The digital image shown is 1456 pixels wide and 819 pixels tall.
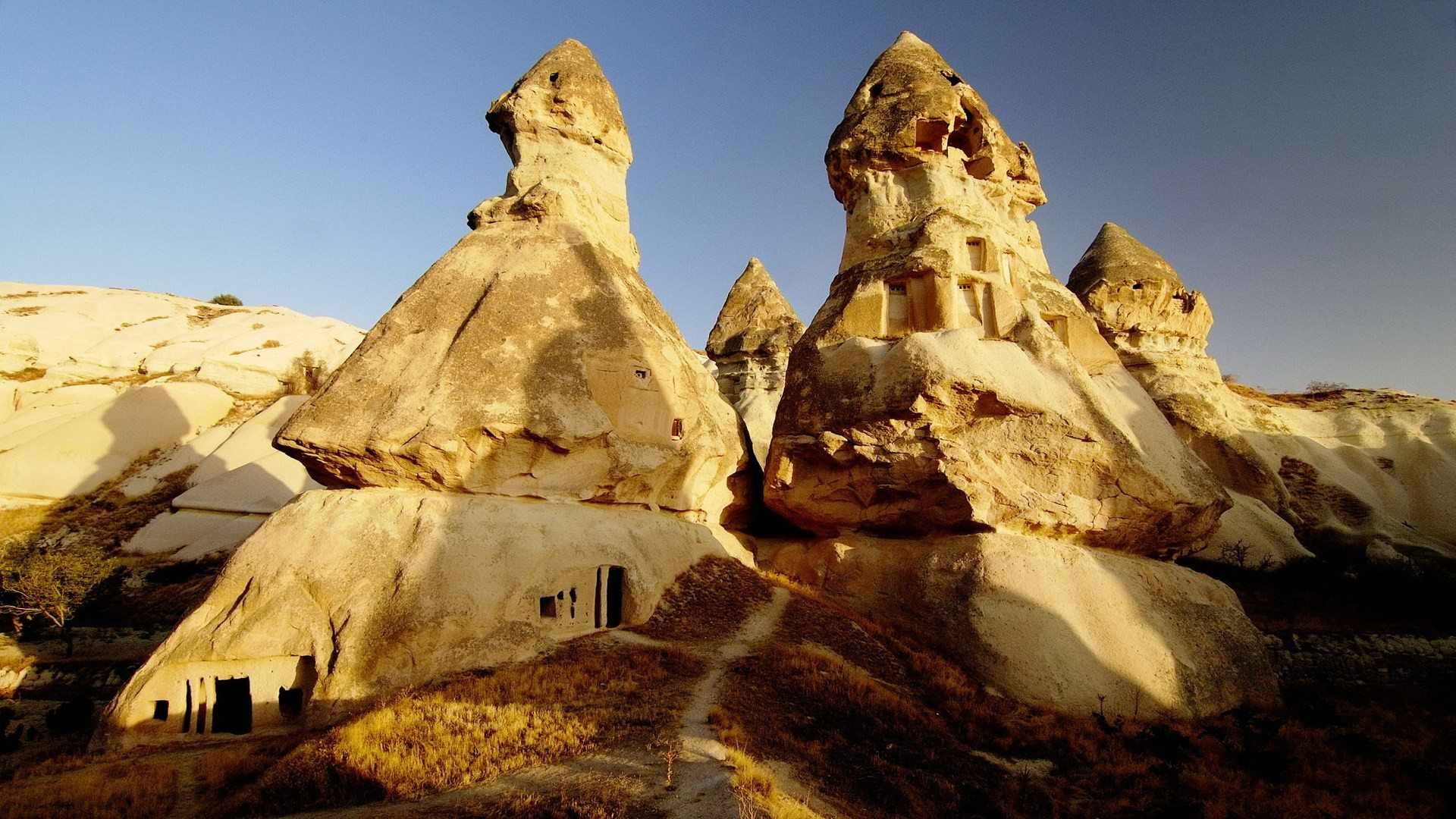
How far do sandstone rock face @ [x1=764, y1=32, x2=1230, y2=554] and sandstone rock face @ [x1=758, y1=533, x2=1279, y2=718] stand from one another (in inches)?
19.1

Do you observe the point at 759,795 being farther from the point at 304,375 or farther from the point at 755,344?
the point at 304,375

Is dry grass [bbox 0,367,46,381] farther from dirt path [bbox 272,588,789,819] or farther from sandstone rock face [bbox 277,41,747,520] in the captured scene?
dirt path [bbox 272,588,789,819]

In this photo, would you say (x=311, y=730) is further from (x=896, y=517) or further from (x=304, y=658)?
(x=896, y=517)

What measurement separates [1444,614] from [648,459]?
48.0 feet

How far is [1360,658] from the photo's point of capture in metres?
11.6

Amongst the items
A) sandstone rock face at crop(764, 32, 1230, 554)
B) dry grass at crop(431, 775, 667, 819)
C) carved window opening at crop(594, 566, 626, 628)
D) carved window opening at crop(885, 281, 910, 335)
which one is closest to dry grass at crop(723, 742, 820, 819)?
dry grass at crop(431, 775, 667, 819)

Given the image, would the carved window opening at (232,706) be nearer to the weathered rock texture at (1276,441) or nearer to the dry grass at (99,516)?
the dry grass at (99,516)

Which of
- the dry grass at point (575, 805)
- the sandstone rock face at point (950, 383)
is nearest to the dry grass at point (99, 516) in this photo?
the sandstone rock face at point (950, 383)

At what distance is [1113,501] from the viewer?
32.0 feet

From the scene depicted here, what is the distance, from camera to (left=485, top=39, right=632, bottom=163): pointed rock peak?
38.9 feet

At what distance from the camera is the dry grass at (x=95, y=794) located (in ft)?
15.9

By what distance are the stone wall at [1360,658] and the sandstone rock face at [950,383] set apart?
2668mm

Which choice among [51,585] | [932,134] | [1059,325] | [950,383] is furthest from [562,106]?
[51,585]

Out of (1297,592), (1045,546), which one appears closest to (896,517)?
(1045,546)
